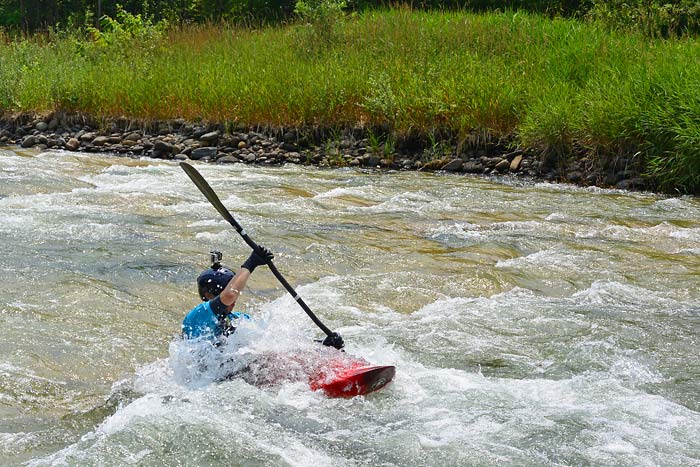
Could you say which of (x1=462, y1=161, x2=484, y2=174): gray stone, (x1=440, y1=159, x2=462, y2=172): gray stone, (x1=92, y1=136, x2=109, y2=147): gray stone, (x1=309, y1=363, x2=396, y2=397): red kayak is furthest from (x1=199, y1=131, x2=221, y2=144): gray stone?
(x1=309, y1=363, x2=396, y2=397): red kayak

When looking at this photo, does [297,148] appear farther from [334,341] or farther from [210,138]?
[334,341]

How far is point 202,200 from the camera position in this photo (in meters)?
9.95

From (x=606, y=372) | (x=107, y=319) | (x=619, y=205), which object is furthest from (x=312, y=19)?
(x=606, y=372)

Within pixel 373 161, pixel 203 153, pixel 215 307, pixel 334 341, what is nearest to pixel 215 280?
pixel 215 307

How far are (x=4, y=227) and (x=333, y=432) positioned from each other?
4.92 m

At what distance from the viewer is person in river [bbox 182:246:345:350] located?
4.89 m

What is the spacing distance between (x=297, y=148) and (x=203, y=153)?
1.36 metres

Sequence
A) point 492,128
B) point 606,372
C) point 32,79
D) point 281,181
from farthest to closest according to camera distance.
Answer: point 32,79 → point 492,128 → point 281,181 → point 606,372

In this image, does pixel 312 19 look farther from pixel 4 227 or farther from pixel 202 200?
pixel 4 227

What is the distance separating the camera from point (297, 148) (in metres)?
13.2

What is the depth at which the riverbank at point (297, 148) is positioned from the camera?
37.9 feet

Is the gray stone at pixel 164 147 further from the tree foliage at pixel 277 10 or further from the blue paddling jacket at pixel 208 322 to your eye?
the blue paddling jacket at pixel 208 322

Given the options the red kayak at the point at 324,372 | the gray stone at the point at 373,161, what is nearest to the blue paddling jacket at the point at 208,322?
the red kayak at the point at 324,372

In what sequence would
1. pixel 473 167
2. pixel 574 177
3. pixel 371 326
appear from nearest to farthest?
1. pixel 371 326
2. pixel 574 177
3. pixel 473 167
